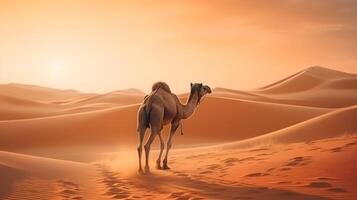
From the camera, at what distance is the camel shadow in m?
7.72

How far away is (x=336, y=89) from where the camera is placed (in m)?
61.7

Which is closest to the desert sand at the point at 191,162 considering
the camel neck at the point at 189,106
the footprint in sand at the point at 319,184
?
the footprint in sand at the point at 319,184

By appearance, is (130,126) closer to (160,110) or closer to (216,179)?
(160,110)

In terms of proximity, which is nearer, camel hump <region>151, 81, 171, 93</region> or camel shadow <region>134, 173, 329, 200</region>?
camel shadow <region>134, 173, 329, 200</region>

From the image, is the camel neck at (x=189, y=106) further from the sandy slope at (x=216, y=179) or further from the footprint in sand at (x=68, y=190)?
the footprint in sand at (x=68, y=190)

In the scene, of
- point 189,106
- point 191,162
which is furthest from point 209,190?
point 191,162

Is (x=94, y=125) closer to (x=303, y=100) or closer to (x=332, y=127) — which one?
(x=332, y=127)

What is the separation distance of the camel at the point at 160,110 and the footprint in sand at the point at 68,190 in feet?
6.81

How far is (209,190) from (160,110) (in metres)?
3.48

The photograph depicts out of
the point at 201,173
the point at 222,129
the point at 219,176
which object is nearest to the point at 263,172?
the point at 219,176

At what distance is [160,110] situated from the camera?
1184 cm

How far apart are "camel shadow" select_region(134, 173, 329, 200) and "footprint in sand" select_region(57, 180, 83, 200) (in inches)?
57.1

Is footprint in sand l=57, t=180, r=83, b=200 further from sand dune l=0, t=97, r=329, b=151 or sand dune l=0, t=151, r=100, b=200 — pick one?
sand dune l=0, t=97, r=329, b=151


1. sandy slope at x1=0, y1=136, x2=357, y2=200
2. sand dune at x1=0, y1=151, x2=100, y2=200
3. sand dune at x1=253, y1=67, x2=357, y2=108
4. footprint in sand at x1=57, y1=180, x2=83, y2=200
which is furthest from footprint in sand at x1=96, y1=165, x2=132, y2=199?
sand dune at x1=253, y1=67, x2=357, y2=108
